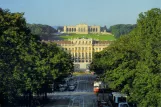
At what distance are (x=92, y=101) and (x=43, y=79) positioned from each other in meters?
13.8

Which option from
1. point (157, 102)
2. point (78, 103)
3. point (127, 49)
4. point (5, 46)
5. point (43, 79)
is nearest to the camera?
point (157, 102)

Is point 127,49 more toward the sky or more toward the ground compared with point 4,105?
more toward the sky

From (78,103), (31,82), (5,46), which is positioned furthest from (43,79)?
(78,103)

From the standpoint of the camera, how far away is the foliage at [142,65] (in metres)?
31.2

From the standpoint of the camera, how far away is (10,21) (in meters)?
36.3

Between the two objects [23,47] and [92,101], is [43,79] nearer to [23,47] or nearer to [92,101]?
[23,47]

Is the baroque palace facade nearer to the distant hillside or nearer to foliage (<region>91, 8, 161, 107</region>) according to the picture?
the distant hillside

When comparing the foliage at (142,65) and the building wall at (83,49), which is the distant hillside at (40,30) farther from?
the foliage at (142,65)

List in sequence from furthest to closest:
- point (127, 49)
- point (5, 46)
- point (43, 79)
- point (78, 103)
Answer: point (78, 103) → point (127, 49) → point (43, 79) → point (5, 46)

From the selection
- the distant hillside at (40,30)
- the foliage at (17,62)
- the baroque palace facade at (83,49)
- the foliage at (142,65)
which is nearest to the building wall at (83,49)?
the baroque palace facade at (83,49)

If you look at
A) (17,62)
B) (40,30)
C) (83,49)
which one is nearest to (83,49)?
(83,49)

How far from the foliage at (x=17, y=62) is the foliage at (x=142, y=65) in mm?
6329

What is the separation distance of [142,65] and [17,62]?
871 cm

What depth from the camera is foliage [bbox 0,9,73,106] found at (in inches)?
1320
